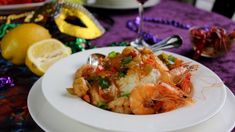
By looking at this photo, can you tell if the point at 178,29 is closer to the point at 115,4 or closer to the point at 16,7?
the point at 115,4

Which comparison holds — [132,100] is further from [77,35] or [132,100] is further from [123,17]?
[123,17]

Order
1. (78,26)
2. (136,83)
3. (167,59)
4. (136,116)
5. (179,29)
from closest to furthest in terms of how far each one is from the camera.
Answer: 1. (136,116)
2. (136,83)
3. (167,59)
4. (78,26)
5. (179,29)

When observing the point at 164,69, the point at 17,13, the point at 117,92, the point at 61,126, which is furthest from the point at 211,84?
the point at 17,13

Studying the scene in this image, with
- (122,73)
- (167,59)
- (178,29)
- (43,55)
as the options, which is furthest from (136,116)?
(178,29)

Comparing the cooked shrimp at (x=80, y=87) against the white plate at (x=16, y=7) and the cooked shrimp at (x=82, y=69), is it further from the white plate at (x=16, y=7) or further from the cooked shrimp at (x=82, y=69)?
the white plate at (x=16, y=7)

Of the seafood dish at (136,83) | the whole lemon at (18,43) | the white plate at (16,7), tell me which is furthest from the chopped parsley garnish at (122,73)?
the white plate at (16,7)

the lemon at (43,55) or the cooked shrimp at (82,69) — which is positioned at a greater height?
the cooked shrimp at (82,69)
